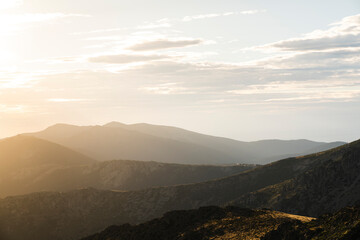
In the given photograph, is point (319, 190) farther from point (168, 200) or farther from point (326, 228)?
point (326, 228)

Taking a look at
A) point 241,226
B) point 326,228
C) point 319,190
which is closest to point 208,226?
point 241,226

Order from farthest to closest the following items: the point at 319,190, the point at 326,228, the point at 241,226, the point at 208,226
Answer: the point at 319,190 → the point at 208,226 → the point at 241,226 → the point at 326,228

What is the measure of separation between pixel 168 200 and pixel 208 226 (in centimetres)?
9017

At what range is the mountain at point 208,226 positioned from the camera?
5006 centimetres

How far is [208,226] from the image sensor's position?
5756 cm

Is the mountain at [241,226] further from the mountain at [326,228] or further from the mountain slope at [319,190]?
the mountain slope at [319,190]

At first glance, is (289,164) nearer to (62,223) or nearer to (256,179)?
(256,179)

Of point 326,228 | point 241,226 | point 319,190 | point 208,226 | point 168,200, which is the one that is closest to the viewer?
point 326,228

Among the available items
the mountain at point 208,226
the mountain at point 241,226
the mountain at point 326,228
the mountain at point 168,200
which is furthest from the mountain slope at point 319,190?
the mountain at point 326,228

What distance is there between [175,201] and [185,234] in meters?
90.7

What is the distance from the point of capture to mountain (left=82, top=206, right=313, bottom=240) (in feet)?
164

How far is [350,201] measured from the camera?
10500 cm

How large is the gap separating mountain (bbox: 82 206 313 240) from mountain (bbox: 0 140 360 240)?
186 feet

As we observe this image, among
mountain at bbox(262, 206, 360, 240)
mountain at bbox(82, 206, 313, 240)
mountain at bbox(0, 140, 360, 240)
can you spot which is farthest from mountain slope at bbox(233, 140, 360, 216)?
mountain at bbox(262, 206, 360, 240)
